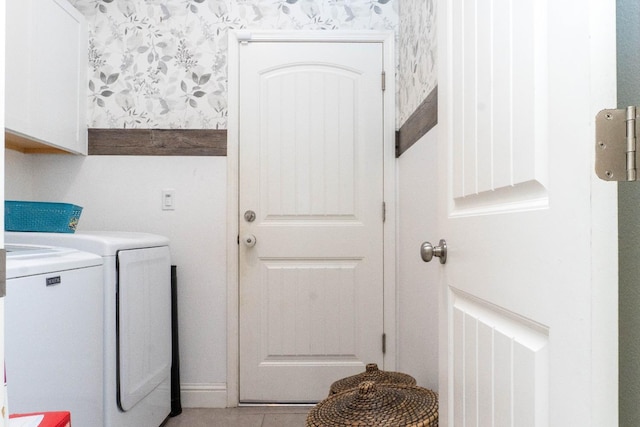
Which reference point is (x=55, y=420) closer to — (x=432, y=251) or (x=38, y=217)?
(x=432, y=251)

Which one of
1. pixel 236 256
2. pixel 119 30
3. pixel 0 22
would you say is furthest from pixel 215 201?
pixel 0 22

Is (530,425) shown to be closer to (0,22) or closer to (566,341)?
(566,341)

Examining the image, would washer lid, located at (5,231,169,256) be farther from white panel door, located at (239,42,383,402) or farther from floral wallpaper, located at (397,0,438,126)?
floral wallpaper, located at (397,0,438,126)

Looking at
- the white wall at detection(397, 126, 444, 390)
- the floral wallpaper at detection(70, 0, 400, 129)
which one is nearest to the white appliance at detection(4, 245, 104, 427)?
the floral wallpaper at detection(70, 0, 400, 129)

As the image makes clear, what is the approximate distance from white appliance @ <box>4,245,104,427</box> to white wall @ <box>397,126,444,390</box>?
4.08 ft

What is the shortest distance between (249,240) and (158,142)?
72 cm

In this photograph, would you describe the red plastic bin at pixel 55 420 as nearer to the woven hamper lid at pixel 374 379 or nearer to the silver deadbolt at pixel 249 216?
the woven hamper lid at pixel 374 379

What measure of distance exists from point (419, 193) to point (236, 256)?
106cm

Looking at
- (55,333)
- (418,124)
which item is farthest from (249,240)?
(55,333)

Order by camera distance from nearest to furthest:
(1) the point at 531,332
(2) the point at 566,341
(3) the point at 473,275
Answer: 1. (2) the point at 566,341
2. (1) the point at 531,332
3. (3) the point at 473,275

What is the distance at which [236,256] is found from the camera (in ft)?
8.34

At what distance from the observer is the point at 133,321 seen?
1919mm

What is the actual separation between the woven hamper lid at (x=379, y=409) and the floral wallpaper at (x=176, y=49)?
160cm

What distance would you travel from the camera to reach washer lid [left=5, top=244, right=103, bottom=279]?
1327 millimetres
